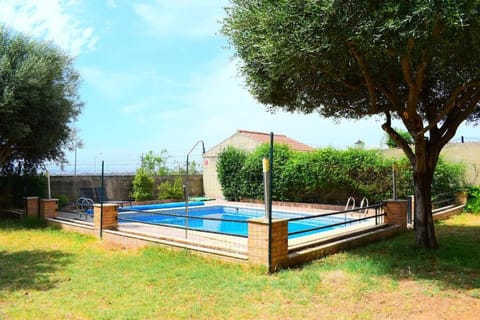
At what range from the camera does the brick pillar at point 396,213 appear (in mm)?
10633

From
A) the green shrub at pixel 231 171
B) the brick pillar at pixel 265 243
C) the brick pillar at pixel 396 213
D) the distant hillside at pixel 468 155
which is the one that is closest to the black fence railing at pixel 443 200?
the distant hillside at pixel 468 155

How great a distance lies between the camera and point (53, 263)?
7832 millimetres

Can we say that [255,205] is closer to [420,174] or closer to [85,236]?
[85,236]

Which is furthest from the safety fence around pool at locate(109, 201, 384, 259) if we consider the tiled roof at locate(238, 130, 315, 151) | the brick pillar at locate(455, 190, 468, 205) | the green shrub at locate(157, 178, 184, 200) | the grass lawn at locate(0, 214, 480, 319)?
the tiled roof at locate(238, 130, 315, 151)

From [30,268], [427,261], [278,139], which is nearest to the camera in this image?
[427,261]

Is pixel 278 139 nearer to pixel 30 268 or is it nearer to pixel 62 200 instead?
pixel 62 200

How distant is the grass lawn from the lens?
493 centimetres

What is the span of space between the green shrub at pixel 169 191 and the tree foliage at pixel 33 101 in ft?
17.4

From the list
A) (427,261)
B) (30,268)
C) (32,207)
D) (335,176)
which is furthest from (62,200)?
(427,261)

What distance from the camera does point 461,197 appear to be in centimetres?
1487

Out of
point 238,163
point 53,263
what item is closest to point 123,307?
point 53,263

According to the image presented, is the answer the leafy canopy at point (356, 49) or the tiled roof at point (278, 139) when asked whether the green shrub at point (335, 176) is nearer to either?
the tiled roof at point (278, 139)

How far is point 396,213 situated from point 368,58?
537cm

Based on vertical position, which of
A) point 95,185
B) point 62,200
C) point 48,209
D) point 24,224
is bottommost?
point 24,224
